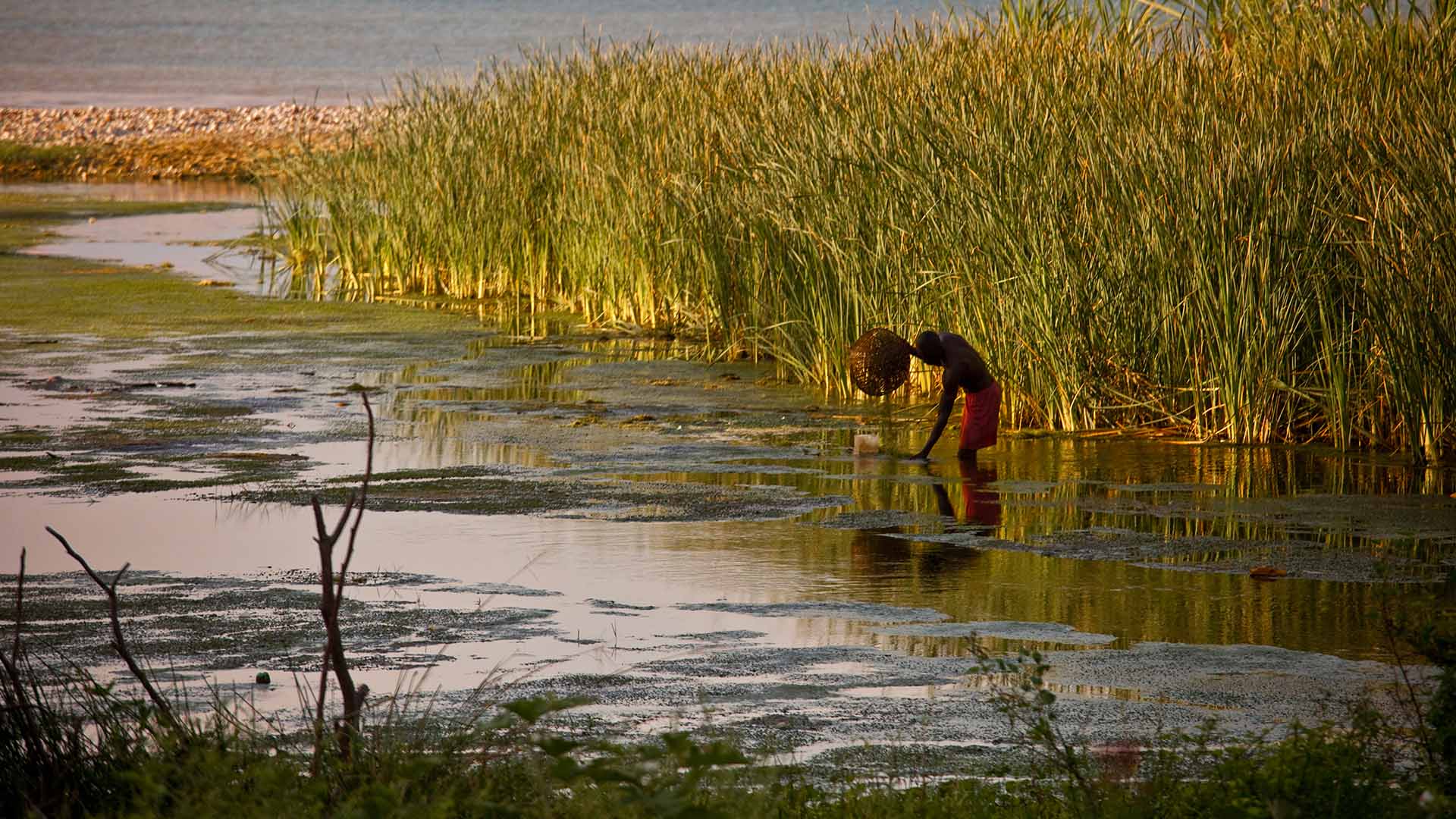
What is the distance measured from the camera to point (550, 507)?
8.52m

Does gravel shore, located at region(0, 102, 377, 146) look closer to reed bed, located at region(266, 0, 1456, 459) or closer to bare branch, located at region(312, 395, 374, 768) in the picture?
reed bed, located at region(266, 0, 1456, 459)

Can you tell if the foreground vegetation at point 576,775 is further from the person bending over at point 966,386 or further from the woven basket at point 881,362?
the woven basket at point 881,362

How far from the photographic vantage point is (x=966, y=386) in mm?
9789

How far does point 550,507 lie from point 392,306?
8.96m

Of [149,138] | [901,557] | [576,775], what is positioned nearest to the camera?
[576,775]

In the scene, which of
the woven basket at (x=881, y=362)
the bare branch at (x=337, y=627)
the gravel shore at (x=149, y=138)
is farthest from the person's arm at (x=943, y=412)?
the gravel shore at (x=149, y=138)

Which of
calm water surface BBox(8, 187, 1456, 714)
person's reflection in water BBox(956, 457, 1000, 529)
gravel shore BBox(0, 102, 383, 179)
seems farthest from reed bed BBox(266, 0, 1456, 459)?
gravel shore BBox(0, 102, 383, 179)

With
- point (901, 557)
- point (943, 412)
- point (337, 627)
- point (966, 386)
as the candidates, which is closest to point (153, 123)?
point (966, 386)

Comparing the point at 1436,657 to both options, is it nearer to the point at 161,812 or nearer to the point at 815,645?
the point at 815,645

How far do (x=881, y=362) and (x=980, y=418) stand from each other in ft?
2.20

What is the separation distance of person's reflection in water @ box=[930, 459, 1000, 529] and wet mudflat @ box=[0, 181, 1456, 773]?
0.13ft

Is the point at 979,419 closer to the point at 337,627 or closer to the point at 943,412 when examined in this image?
the point at 943,412

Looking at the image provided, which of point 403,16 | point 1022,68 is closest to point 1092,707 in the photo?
point 1022,68

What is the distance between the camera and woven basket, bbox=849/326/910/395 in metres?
10.1
